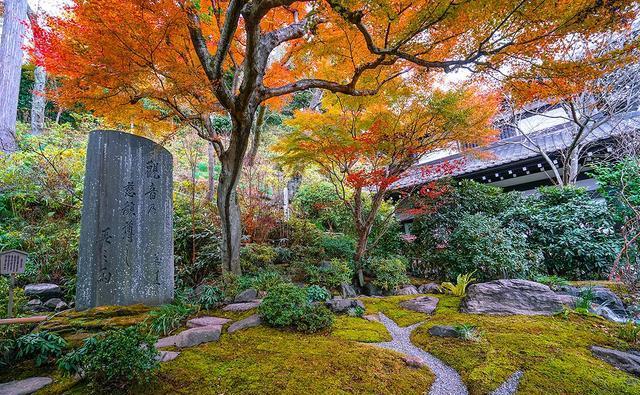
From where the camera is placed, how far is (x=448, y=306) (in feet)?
18.2

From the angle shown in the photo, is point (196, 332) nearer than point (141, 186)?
Yes

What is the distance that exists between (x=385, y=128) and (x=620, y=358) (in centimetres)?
552

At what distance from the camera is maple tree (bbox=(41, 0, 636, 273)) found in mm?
3895

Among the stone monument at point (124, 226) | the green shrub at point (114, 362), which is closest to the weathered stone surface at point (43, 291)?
the stone monument at point (124, 226)

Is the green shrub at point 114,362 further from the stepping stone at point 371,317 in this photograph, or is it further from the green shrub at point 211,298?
the stepping stone at point 371,317

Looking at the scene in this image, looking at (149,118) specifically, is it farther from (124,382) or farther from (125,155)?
(124,382)

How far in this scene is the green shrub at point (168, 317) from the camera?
4004 millimetres

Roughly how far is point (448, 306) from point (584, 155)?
8.79 meters

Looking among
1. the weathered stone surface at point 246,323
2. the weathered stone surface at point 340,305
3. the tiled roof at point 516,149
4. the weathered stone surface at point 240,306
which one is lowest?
the weathered stone surface at point 340,305

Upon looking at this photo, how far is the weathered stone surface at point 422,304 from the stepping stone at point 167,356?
4141 mm

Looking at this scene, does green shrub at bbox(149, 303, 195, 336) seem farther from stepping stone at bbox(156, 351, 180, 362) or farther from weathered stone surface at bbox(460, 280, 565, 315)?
weathered stone surface at bbox(460, 280, 565, 315)

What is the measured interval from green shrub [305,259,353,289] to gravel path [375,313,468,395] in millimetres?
2403

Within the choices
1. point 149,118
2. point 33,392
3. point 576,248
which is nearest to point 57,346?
point 33,392

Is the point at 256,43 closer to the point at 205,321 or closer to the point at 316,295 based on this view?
the point at 205,321
